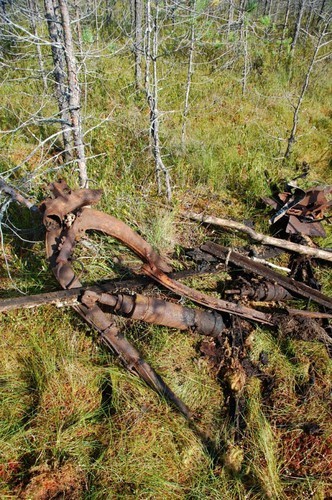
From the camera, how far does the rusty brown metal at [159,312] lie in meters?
2.27

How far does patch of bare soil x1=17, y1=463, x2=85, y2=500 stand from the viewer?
1.77 metres

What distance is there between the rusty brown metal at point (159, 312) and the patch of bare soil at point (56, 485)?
0.97 meters

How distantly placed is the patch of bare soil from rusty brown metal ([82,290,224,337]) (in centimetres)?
97

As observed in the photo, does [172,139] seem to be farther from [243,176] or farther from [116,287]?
[116,287]

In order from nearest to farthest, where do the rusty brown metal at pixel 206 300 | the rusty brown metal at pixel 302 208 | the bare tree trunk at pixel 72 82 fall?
1. the bare tree trunk at pixel 72 82
2. the rusty brown metal at pixel 206 300
3. the rusty brown metal at pixel 302 208

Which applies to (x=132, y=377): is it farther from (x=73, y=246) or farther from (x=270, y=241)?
(x=270, y=241)

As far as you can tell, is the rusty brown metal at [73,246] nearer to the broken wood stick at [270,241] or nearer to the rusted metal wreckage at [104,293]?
the rusted metal wreckage at [104,293]

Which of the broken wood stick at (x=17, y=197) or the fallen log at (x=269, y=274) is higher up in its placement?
the broken wood stick at (x=17, y=197)

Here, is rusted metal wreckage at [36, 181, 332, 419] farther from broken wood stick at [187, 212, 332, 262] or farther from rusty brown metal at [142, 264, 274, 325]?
broken wood stick at [187, 212, 332, 262]

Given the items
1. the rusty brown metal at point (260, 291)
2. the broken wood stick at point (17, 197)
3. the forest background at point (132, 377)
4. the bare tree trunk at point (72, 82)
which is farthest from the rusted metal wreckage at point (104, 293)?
the bare tree trunk at point (72, 82)

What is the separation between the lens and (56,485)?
1.82 metres

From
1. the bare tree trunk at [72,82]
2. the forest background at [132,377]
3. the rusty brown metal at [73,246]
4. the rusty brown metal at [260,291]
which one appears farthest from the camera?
the rusty brown metal at [260,291]

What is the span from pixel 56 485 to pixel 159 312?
118cm

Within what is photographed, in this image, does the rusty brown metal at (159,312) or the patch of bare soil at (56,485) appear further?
the rusty brown metal at (159,312)
